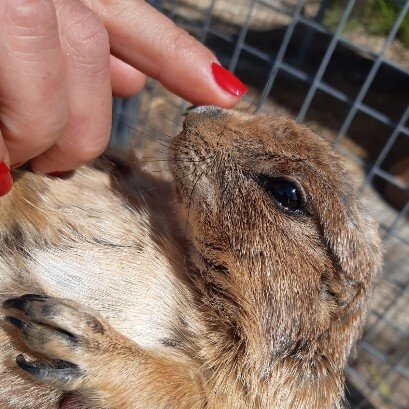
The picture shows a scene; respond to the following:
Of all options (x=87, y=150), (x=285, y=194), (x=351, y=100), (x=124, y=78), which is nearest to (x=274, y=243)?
(x=285, y=194)

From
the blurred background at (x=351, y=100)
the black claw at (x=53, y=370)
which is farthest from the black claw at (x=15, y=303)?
the blurred background at (x=351, y=100)

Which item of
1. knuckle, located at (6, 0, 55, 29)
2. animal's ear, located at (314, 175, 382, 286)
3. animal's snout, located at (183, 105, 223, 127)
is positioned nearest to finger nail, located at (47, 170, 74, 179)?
animal's snout, located at (183, 105, 223, 127)

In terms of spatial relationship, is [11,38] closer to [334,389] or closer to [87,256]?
[87,256]

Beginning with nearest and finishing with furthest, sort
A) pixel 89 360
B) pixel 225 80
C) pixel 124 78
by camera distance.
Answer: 1. pixel 89 360
2. pixel 225 80
3. pixel 124 78

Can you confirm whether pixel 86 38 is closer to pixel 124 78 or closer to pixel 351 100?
pixel 124 78

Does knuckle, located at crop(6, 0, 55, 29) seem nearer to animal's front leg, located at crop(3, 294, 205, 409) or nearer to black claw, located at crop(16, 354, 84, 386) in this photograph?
animal's front leg, located at crop(3, 294, 205, 409)
